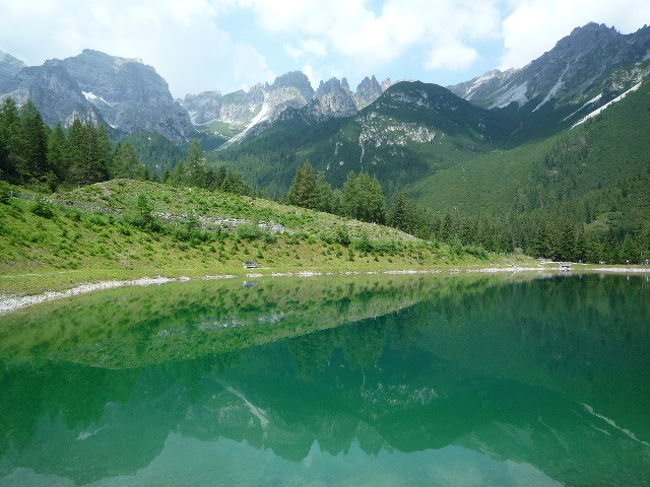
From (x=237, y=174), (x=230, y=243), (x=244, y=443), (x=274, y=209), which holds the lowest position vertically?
(x=244, y=443)

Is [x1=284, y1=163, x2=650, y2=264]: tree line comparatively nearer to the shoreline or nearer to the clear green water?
the shoreline

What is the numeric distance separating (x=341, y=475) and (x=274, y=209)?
78567mm

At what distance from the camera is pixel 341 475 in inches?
362

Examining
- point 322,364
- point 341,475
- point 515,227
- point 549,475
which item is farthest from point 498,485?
point 515,227

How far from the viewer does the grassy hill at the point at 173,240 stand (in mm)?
37812

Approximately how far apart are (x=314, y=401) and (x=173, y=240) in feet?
164

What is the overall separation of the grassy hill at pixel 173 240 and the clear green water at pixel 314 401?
47.1ft

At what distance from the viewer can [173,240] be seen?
190 ft

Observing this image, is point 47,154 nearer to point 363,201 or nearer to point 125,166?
point 125,166

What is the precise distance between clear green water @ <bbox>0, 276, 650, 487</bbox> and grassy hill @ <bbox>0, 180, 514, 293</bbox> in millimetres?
14361

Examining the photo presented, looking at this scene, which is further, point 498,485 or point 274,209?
point 274,209

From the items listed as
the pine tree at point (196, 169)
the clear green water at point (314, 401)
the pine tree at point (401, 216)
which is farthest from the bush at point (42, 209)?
the pine tree at point (401, 216)

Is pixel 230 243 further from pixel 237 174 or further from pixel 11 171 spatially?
pixel 237 174

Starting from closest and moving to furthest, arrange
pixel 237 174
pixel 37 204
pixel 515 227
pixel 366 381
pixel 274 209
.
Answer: pixel 366 381, pixel 37 204, pixel 274 209, pixel 237 174, pixel 515 227
